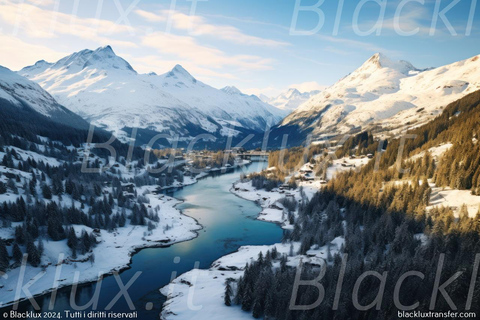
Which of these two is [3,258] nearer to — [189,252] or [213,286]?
[189,252]

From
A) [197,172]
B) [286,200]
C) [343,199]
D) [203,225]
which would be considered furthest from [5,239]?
[197,172]

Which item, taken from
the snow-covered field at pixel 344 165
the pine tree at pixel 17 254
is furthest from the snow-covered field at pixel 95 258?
the snow-covered field at pixel 344 165

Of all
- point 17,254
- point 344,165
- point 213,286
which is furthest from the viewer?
point 344,165

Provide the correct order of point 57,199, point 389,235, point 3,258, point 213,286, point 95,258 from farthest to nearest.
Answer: point 57,199, point 95,258, point 389,235, point 3,258, point 213,286

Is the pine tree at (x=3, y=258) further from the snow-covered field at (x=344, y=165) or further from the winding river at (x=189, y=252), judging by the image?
the snow-covered field at (x=344, y=165)

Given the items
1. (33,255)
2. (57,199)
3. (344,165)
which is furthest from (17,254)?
(344,165)
